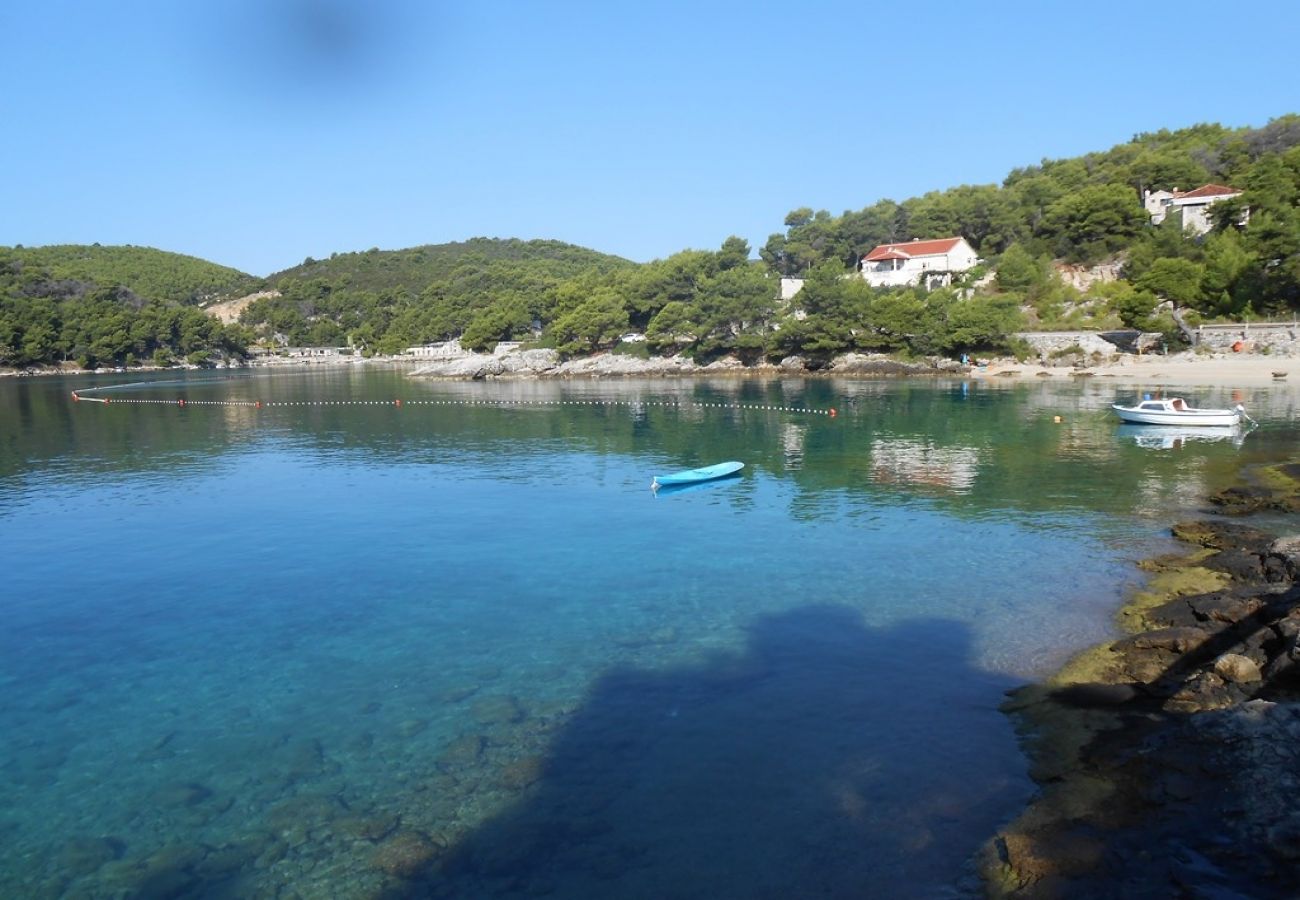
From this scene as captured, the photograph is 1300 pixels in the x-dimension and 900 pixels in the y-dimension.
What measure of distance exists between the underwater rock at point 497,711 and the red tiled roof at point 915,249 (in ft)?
327

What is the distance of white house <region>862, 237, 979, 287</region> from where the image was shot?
335 ft

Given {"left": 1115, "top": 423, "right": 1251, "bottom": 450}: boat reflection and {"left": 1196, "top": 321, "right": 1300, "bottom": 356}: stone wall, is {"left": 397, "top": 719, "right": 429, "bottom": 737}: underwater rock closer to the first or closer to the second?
{"left": 1115, "top": 423, "right": 1251, "bottom": 450}: boat reflection

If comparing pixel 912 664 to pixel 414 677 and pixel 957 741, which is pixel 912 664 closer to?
pixel 957 741

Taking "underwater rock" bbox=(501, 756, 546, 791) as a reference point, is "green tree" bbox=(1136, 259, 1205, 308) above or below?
above

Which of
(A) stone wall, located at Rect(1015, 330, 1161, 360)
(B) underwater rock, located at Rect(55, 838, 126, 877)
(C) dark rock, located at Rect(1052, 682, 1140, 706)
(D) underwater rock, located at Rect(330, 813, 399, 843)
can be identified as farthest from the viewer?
(A) stone wall, located at Rect(1015, 330, 1161, 360)

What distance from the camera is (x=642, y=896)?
9.32 m

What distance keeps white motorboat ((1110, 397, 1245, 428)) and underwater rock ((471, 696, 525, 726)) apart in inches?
1619

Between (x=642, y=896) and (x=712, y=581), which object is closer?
(x=642, y=896)

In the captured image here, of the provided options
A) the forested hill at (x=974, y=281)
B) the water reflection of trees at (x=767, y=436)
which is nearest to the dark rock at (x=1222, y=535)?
the water reflection of trees at (x=767, y=436)

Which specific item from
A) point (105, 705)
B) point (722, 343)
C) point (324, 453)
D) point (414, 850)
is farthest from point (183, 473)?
point (722, 343)

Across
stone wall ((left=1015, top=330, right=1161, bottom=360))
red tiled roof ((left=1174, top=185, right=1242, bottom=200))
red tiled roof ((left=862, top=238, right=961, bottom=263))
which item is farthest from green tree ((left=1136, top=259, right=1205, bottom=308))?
red tiled roof ((left=862, top=238, right=961, bottom=263))

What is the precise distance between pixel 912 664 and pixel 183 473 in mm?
36546

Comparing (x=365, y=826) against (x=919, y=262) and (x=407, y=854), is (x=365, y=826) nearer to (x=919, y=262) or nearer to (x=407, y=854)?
(x=407, y=854)

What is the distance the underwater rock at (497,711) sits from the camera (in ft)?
44.9
